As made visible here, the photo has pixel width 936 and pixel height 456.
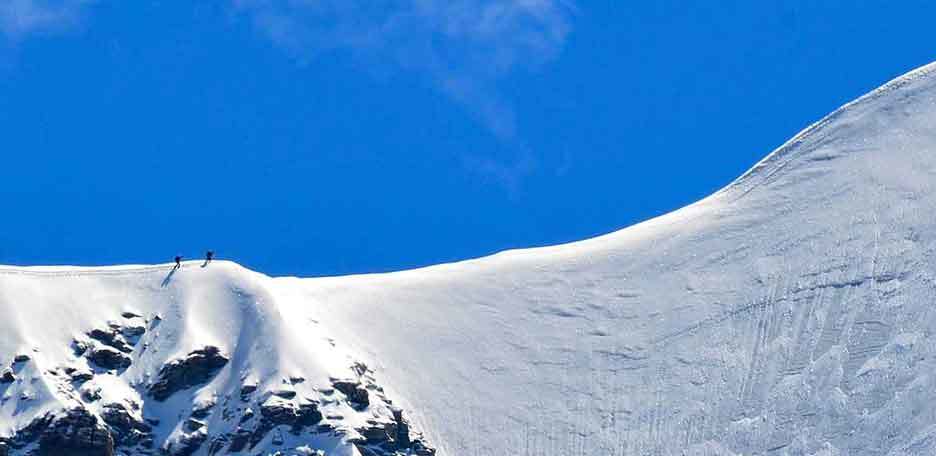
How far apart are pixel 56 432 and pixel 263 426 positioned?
31.3ft

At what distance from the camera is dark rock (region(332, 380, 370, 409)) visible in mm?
118125

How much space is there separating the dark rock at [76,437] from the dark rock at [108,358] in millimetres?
4853

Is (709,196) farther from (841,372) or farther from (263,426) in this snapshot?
(263,426)

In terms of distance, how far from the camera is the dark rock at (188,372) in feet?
387

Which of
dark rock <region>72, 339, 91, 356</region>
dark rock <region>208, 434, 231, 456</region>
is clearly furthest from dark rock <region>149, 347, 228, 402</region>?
dark rock <region>208, 434, 231, 456</region>

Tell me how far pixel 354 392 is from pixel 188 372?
8.13m

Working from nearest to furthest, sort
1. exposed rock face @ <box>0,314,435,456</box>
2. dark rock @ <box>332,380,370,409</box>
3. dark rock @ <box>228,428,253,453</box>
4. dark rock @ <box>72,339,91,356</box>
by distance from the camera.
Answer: exposed rock face @ <box>0,314,435,456</box> < dark rock @ <box>228,428,253,453</box> < dark rock @ <box>332,380,370,409</box> < dark rock @ <box>72,339,91,356</box>

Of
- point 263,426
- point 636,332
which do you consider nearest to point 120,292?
point 263,426

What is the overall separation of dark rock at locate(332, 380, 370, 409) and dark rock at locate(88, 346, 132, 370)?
10.4 m

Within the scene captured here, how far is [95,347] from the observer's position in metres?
120

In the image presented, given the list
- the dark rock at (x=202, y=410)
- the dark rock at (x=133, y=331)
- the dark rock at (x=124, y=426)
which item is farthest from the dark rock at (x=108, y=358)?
the dark rock at (x=202, y=410)

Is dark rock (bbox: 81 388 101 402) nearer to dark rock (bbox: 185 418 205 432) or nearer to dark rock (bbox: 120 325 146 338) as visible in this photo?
dark rock (bbox: 185 418 205 432)

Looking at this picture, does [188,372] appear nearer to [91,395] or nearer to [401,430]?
[91,395]

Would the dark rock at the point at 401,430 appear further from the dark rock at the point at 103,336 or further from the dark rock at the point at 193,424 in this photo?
the dark rock at the point at 103,336
